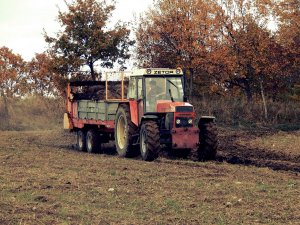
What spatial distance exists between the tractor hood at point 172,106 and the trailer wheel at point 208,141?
662 mm

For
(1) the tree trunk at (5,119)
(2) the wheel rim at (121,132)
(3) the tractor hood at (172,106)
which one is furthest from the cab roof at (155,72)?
(1) the tree trunk at (5,119)

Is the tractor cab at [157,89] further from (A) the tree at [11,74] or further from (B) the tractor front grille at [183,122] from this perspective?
(A) the tree at [11,74]

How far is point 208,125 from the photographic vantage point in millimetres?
17125

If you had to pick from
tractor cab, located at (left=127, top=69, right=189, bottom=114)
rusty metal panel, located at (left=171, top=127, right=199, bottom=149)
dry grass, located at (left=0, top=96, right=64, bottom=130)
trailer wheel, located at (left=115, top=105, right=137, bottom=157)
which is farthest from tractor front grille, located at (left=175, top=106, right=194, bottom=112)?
dry grass, located at (left=0, top=96, right=64, bottom=130)

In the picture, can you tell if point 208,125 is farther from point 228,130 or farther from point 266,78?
point 266,78

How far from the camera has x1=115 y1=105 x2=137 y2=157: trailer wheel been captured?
18.0m

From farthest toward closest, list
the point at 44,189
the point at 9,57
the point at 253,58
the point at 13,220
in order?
the point at 9,57, the point at 253,58, the point at 44,189, the point at 13,220

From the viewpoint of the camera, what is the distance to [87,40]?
32250 mm

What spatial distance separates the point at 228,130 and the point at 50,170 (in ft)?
44.7

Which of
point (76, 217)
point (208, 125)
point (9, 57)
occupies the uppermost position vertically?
point (9, 57)

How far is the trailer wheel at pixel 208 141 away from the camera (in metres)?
17.0

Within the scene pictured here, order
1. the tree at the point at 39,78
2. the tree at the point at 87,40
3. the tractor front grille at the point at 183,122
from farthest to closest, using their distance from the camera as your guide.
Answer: the tree at the point at 39,78
the tree at the point at 87,40
the tractor front grille at the point at 183,122

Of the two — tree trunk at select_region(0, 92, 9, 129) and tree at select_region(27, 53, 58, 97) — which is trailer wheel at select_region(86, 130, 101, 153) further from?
tree at select_region(27, 53, 58, 97)

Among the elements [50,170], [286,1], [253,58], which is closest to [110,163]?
[50,170]
